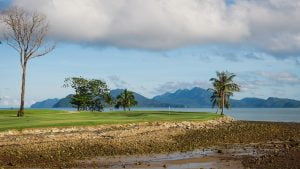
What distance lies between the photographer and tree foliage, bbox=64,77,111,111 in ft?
412

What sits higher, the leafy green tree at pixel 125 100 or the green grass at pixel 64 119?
the leafy green tree at pixel 125 100

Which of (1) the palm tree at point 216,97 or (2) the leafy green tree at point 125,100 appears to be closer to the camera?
(1) the palm tree at point 216,97

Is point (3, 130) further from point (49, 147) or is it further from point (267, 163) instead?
point (267, 163)

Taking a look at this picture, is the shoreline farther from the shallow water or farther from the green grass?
the green grass

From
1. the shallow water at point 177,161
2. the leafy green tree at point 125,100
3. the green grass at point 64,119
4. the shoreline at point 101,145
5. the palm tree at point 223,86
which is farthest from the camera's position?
the leafy green tree at point 125,100

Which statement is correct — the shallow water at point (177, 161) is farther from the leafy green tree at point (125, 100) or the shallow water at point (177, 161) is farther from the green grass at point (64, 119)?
the leafy green tree at point (125, 100)

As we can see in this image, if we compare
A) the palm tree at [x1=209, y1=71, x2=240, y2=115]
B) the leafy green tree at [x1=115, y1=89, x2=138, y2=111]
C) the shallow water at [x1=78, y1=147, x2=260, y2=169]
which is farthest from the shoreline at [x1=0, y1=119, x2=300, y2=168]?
the leafy green tree at [x1=115, y1=89, x2=138, y2=111]

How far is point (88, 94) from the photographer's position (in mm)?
127125

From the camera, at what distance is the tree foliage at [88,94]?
125625 mm

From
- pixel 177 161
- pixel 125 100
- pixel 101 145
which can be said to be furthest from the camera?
pixel 125 100

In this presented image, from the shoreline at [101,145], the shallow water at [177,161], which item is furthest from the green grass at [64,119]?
the shallow water at [177,161]

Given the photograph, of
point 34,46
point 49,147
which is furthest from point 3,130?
point 34,46

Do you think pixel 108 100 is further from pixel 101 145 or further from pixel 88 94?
pixel 101 145

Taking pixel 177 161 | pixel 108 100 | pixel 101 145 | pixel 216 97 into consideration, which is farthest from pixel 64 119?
pixel 108 100
